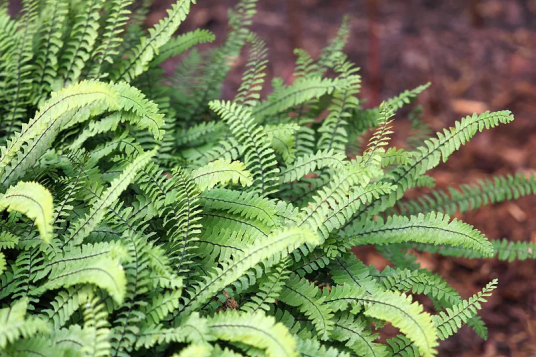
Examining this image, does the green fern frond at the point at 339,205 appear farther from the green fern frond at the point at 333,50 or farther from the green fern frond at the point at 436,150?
the green fern frond at the point at 333,50

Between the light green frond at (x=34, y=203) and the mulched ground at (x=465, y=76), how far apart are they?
8.26 ft

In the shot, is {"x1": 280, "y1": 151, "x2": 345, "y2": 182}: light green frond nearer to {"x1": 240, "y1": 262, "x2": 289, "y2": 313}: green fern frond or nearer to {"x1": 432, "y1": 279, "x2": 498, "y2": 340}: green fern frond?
{"x1": 240, "y1": 262, "x2": 289, "y2": 313}: green fern frond

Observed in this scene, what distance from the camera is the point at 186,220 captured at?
176 centimetres

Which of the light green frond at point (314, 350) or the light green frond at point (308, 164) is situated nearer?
the light green frond at point (314, 350)

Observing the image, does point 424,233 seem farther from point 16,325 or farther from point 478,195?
point 16,325

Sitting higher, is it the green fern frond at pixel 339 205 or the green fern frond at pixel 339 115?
the green fern frond at pixel 339 115

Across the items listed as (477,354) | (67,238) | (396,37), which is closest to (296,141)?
(67,238)

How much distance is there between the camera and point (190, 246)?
1.79 meters

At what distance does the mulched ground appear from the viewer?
11.3 ft

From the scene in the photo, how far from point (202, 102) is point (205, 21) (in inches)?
131

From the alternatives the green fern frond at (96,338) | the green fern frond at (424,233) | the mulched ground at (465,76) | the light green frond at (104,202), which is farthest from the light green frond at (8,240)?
the mulched ground at (465,76)

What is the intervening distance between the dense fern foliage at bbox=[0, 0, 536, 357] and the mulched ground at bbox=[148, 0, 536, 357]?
1.22 meters

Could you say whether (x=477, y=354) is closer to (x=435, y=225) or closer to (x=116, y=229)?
(x=435, y=225)

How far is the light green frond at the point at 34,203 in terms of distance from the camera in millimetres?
1510
